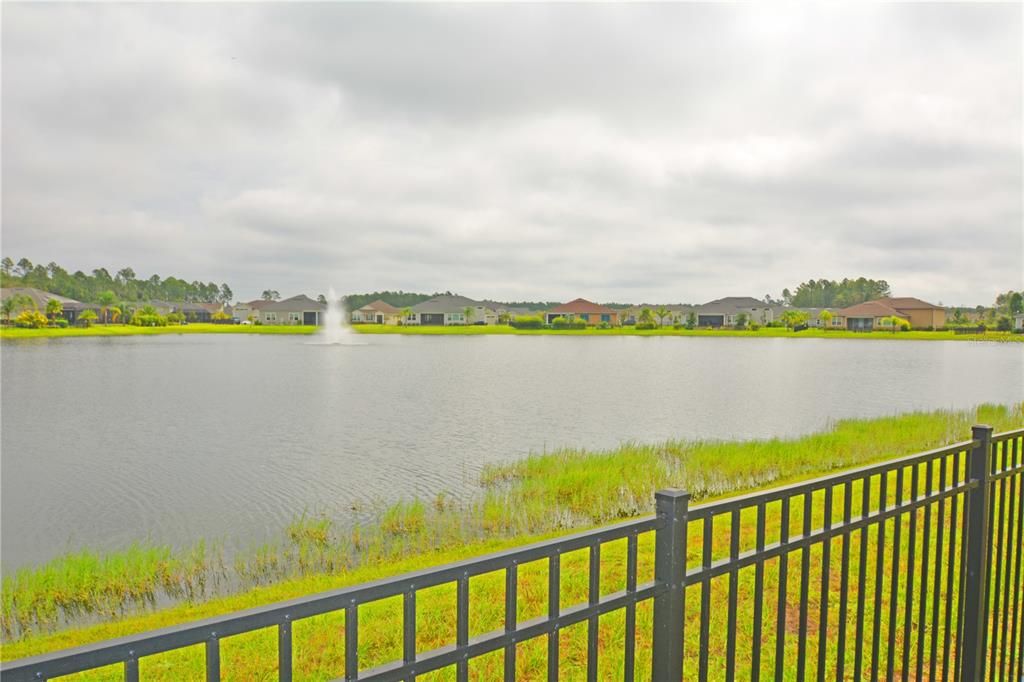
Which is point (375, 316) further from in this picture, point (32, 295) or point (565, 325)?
point (32, 295)

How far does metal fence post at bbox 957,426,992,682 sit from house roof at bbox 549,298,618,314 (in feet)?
386

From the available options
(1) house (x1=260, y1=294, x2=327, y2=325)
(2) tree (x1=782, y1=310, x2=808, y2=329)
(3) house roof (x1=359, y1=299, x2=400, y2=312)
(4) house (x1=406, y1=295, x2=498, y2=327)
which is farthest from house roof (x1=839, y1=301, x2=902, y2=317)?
(1) house (x1=260, y1=294, x2=327, y2=325)

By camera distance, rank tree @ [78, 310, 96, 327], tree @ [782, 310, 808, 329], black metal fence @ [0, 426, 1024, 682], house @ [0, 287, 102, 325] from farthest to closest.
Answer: tree @ [782, 310, 808, 329] < tree @ [78, 310, 96, 327] < house @ [0, 287, 102, 325] < black metal fence @ [0, 426, 1024, 682]

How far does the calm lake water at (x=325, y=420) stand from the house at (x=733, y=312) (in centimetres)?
6607

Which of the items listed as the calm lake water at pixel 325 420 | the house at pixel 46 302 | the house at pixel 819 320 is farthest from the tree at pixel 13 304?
the house at pixel 819 320

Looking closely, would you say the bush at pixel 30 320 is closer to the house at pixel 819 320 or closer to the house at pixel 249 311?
the house at pixel 249 311

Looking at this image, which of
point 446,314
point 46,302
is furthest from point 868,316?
point 46,302

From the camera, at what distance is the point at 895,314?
99.2 metres

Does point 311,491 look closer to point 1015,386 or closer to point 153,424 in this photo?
point 153,424

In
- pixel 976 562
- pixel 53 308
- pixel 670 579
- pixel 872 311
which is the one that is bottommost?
pixel 976 562

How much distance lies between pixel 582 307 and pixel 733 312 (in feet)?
87.4

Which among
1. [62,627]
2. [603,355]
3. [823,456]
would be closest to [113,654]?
[62,627]

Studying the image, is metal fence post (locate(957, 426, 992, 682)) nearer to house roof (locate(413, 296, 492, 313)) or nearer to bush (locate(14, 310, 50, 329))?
bush (locate(14, 310, 50, 329))

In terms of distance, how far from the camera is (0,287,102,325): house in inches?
3481
